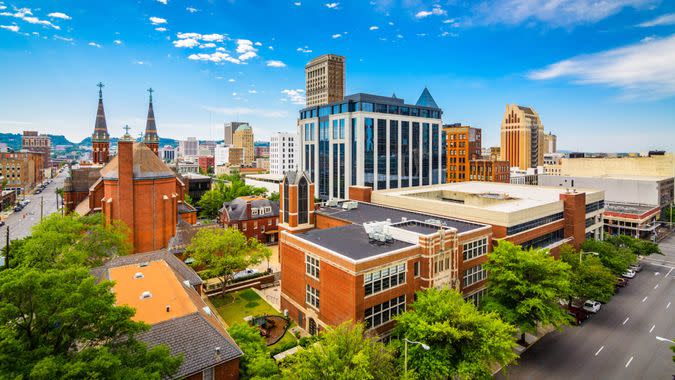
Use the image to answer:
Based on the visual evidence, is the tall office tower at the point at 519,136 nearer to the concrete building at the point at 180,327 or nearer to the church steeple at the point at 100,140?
the church steeple at the point at 100,140

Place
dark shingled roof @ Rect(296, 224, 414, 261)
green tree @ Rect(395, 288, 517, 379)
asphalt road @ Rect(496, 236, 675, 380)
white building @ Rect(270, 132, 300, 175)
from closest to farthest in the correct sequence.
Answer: green tree @ Rect(395, 288, 517, 379)
asphalt road @ Rect(496, 236, 675, 380)
dark shingled roof @ Rect(296, 224, 414, 261)
white building @ Rect(270, 132, 300, 175)

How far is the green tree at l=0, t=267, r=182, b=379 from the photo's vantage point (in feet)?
40.4

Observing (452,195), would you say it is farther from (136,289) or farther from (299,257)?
(136,289)

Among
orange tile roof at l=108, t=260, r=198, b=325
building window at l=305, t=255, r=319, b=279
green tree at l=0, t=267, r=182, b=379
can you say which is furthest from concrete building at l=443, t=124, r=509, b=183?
green tree at l=0, t=267, r=182, b=379

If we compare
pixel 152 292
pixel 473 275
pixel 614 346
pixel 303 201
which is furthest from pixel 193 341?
pixel 614 346

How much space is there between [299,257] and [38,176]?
20815cm

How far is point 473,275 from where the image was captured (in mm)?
40562

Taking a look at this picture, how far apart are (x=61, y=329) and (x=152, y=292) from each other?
14.0m

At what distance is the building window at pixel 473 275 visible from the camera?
131 feet

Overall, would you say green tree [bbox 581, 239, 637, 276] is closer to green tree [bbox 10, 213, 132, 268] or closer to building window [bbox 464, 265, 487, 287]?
building window [bbox 464, 265, 487, 287]

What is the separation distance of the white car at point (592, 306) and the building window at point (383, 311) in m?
24.9

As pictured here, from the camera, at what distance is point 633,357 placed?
32250 millimetres

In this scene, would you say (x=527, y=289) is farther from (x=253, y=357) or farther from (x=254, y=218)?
(x=254, y=218)

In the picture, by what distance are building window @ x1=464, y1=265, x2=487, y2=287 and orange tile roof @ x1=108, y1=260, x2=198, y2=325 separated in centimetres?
2880
